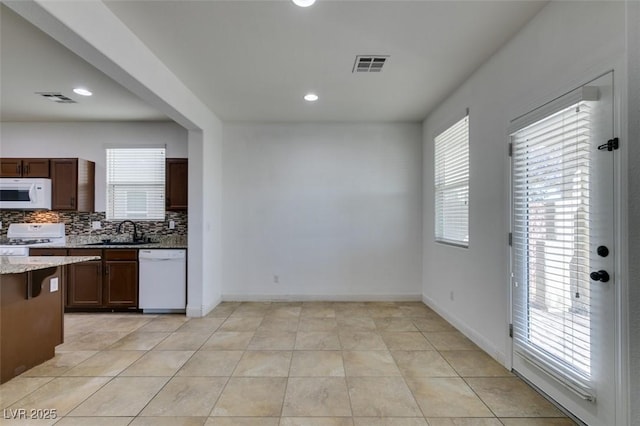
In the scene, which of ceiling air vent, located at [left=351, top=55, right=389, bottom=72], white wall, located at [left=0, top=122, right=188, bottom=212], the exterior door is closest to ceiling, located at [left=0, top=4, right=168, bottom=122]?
white wall, located at [left=0, top=122, right=188, bottom=212]

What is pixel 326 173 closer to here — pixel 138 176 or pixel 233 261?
pixel 233 261

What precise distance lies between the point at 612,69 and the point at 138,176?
5.54 m

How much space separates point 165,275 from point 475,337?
393 centimetres

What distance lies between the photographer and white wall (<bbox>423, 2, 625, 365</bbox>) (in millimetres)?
1912

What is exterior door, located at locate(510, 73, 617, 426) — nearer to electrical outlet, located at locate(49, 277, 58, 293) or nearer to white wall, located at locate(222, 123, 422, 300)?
white wall, located at locate(222, 123, 422, 300)

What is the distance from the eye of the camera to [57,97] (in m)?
3.89

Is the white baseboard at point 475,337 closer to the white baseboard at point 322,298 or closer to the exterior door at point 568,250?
the exterior door at point 568,250

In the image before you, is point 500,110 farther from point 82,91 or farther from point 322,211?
point 82,91

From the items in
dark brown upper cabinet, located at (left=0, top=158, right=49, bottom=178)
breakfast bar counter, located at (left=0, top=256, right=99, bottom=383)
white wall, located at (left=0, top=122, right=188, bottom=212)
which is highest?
white wall, located at (left=0, top=122, right=188, bottom=212)

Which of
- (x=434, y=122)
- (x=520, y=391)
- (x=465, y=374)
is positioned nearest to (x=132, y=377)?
(x=465, y=374)

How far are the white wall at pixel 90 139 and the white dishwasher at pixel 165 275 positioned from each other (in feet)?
4.75

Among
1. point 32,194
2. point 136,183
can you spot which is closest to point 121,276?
point 136,183

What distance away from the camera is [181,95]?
3.53 m

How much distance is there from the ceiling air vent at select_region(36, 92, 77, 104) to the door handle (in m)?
5.47
